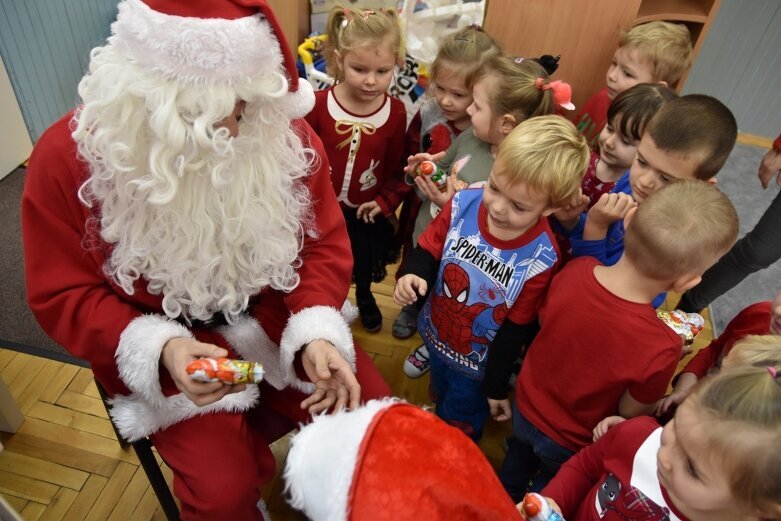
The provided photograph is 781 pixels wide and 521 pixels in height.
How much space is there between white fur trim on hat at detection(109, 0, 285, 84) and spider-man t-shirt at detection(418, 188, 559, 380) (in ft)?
2.42

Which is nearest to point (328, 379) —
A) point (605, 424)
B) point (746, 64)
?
point (605, 424)

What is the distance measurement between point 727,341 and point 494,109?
3.12 feet

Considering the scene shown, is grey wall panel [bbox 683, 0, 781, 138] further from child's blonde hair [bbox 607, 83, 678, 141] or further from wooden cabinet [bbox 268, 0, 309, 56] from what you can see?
wooden cabinet [bbox 268, 0, 309, 56]

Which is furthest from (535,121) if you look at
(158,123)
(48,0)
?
(48,0)

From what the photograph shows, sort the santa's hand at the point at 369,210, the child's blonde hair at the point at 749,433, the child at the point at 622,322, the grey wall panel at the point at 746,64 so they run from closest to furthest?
the child's blonde hair at the point at 749,433
the child at the point at 622,322
the santa's hand at the point at 369,210
the grey wall panel at the point at 746,64

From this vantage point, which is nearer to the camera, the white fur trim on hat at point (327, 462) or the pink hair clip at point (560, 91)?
the white fur trim on hat at point (327, 462)

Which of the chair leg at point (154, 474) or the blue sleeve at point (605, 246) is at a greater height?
the blue sleeve at point (605, 246)

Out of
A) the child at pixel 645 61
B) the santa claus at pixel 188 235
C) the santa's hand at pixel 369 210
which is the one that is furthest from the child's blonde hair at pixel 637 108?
the santa claus at pixel 188 235

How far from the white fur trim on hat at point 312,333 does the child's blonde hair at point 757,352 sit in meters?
0.82

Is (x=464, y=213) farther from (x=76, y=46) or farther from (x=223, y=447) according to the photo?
(x=76, y=46)

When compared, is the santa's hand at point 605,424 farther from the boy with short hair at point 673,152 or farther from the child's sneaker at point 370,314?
the child's sneaker at point 370,314

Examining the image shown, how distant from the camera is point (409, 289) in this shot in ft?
5.19

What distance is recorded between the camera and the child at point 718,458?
833mm

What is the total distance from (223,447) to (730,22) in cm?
418
